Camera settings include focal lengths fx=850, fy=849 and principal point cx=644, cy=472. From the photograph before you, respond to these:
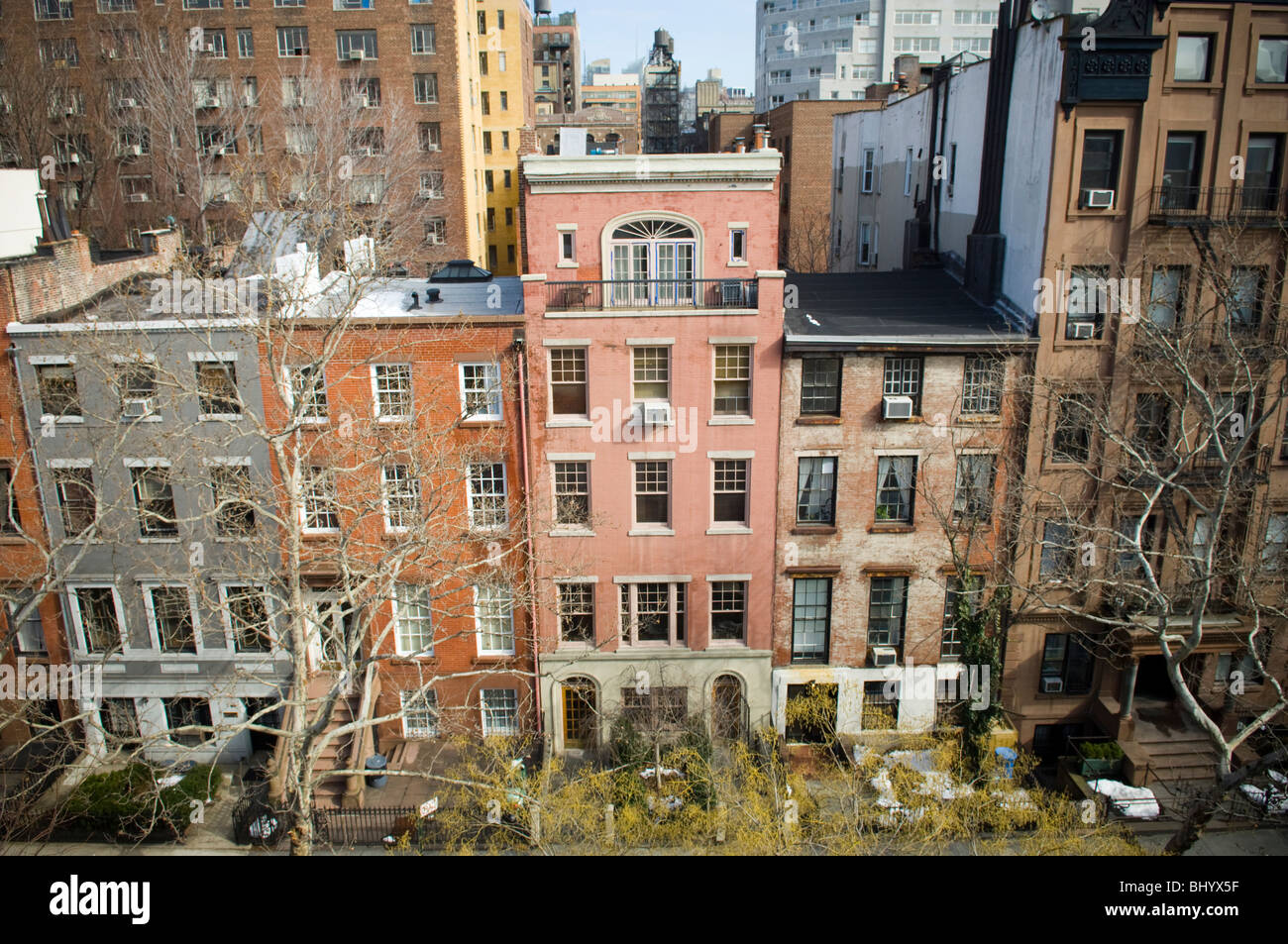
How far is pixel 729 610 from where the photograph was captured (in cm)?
2658

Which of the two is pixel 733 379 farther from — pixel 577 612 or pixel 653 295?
pixel 577 612

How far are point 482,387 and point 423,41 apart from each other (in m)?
44.3

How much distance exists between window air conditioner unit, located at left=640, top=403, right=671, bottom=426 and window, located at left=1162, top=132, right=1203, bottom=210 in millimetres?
15010

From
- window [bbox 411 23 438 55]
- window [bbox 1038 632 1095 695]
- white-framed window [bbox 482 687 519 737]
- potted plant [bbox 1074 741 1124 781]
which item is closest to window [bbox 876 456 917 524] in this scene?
window [bbox 1038 632 1095 695]

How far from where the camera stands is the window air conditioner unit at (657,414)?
2434 centimetres

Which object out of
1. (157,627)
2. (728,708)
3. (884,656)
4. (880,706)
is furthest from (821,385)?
(157,627)

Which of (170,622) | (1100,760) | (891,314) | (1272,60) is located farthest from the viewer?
(170,622)

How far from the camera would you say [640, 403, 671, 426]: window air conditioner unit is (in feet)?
79.9

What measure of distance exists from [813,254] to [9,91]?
48047mm

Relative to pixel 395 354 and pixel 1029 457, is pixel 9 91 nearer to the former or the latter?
pixel 395 354

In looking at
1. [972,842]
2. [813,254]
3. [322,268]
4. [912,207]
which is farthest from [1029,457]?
[813,254]

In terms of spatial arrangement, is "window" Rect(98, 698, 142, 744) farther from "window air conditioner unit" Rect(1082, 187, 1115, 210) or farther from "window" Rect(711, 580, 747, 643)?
"window air conditioner unit" Rect(1082, 187, 1115, 210)

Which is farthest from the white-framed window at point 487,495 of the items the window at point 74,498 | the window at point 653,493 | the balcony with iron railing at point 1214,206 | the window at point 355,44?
the window at point 355,44

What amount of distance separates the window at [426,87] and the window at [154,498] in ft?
139
